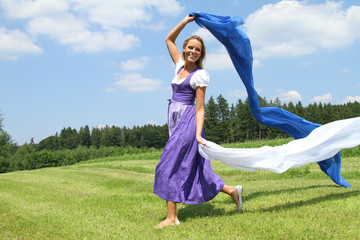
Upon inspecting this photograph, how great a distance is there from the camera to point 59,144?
108938 millimetres

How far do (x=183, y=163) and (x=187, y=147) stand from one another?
9.2 inches

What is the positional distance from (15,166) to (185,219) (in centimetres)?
7314

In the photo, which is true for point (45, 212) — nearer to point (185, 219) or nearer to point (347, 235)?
point (185, 219)

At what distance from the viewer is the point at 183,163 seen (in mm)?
4301

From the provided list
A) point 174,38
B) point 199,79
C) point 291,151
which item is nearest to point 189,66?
point 199,79

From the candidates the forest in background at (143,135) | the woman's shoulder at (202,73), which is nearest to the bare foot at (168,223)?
the woman's shoulder at (202,73)

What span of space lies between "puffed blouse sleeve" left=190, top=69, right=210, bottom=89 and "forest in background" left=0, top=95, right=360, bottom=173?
4860 centimetres

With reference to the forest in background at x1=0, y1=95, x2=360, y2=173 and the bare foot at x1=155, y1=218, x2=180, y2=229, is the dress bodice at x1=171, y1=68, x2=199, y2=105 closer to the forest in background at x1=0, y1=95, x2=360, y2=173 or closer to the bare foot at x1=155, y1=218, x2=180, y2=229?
the bare foot at x1=155, y1=218, x2=180, y2=229

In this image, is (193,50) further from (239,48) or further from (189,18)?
(239,48)

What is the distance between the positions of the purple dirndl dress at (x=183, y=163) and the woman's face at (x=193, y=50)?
22 centimetres

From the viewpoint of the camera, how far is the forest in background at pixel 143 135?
59384 mm

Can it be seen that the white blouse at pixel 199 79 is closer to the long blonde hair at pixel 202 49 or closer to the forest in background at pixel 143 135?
the long blonde hair at pixel 202 49

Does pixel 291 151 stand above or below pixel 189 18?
below

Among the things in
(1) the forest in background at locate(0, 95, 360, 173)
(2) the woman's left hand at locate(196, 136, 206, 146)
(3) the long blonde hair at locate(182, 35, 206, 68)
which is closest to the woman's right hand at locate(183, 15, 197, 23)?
(3) the long blonde hair at locate(182, 35, 206, 68)
